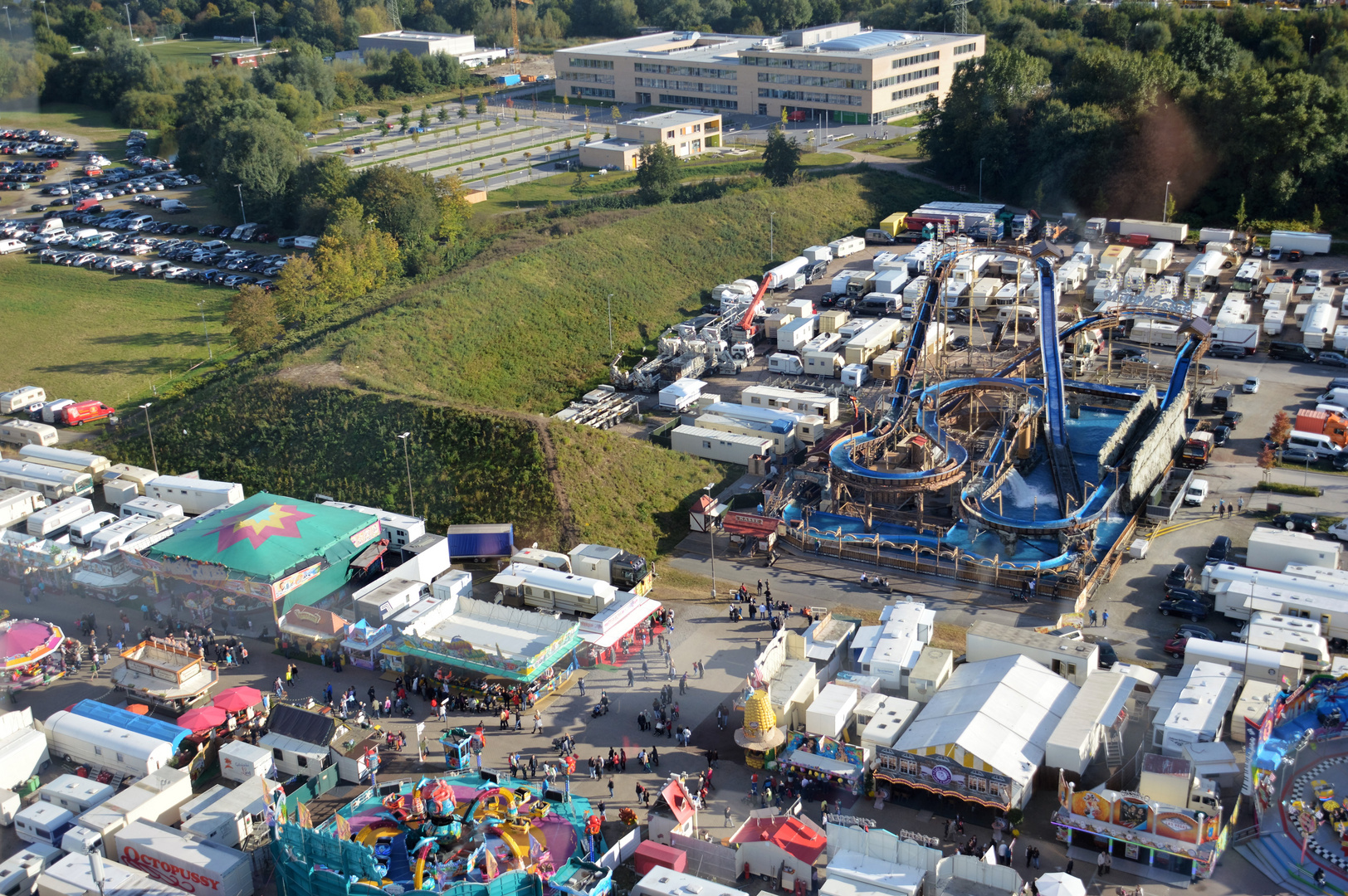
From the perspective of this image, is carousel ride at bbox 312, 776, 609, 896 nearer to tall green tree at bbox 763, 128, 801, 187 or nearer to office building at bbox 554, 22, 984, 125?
tall green tree at bbox 763, 128, 801, 187

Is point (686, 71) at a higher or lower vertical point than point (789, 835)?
higher

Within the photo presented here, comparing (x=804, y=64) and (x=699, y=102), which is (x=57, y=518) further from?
(x=699, y=102)

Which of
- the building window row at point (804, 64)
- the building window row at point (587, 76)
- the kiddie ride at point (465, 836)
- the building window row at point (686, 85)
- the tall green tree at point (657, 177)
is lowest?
the kiddie ride at point (465, 836)

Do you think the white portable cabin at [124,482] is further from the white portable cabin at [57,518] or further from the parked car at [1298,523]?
the parked car at [1298,523]

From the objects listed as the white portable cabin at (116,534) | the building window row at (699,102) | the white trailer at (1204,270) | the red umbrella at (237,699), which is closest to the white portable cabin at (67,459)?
the white portable cabin at (116,534)

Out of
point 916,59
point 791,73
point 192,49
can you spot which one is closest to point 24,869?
point 791,73

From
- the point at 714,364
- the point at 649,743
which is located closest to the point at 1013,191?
the point at 714,364
